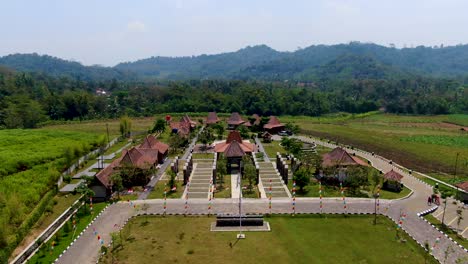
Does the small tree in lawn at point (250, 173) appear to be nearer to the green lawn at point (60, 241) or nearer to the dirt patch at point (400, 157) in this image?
the green lawn at point (60, 241)

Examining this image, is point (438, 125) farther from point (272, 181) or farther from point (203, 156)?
point (272, 181)

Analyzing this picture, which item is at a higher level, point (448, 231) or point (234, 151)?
point (234, 151)

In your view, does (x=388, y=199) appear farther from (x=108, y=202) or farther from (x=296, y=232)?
(x=108, y=202)

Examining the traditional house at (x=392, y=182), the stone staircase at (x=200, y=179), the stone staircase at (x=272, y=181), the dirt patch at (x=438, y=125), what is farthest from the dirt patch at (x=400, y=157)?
the dirt patch at (x=438, y=125)

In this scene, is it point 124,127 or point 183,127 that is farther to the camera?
point 183,127

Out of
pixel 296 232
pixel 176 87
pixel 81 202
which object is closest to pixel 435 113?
pixel 176 87

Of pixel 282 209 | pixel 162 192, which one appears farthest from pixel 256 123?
pixel 282 209

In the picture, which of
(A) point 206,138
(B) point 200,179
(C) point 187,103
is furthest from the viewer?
(C) point 187,103

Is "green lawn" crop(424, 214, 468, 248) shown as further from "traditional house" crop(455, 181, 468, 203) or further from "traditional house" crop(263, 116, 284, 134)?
"traditional house" crop(263, 116, 284, 134)
